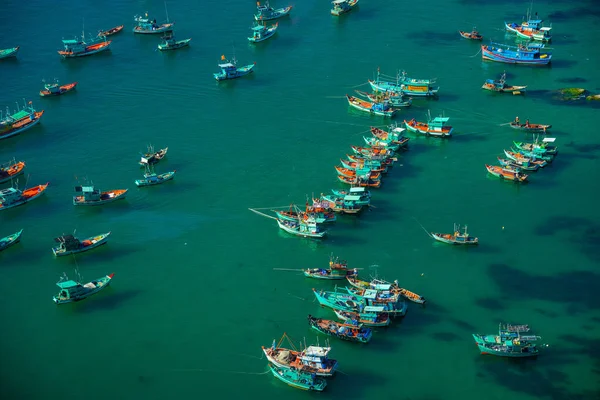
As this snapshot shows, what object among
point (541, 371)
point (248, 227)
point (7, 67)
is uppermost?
point (7, 67)

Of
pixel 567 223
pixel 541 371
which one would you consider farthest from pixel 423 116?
pixel 541 371

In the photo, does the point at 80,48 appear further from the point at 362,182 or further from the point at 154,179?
the point at 362,182

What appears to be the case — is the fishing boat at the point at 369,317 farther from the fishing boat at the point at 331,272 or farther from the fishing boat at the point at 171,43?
the fishing boat at the point at 171,43

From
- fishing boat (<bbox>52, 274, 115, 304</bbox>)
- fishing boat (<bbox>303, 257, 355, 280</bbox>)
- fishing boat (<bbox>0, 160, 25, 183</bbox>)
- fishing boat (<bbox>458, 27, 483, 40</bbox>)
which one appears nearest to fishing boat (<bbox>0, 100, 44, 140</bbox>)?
fishing boat (<bbox>0, 160, 25, 183</bbox>)

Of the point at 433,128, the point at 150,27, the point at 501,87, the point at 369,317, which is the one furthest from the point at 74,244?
the point at 501,87

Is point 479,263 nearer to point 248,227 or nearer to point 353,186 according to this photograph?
point 353,186

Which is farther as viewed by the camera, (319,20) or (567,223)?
(319,20)
